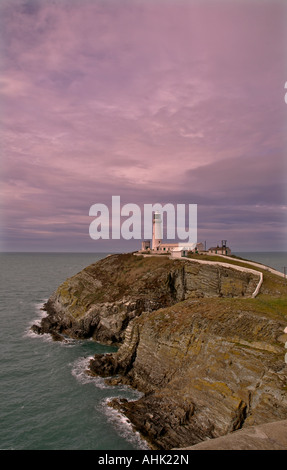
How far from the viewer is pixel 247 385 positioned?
2370 centimetres

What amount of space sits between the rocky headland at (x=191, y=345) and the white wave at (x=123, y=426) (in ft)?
1.76

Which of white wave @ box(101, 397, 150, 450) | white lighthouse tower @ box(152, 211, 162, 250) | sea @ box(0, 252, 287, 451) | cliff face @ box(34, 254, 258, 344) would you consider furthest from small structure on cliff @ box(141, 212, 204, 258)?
white wave @ box(101, 397, 150, 450)

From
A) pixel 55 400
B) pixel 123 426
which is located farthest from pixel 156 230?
pixel 123 426

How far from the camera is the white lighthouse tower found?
84375 millimetres

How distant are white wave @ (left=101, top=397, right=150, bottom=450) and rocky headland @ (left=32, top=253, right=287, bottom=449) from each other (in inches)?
21.1

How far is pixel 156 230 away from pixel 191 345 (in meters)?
55.8

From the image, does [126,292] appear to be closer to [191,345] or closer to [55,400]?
[191,345]

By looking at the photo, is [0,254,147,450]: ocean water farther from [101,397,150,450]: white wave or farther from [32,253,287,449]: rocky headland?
[32,253,287,449]: rocky headland

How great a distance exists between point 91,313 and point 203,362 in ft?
99.8

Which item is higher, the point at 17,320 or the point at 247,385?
the point at 247,385

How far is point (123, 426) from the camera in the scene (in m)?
26.1
